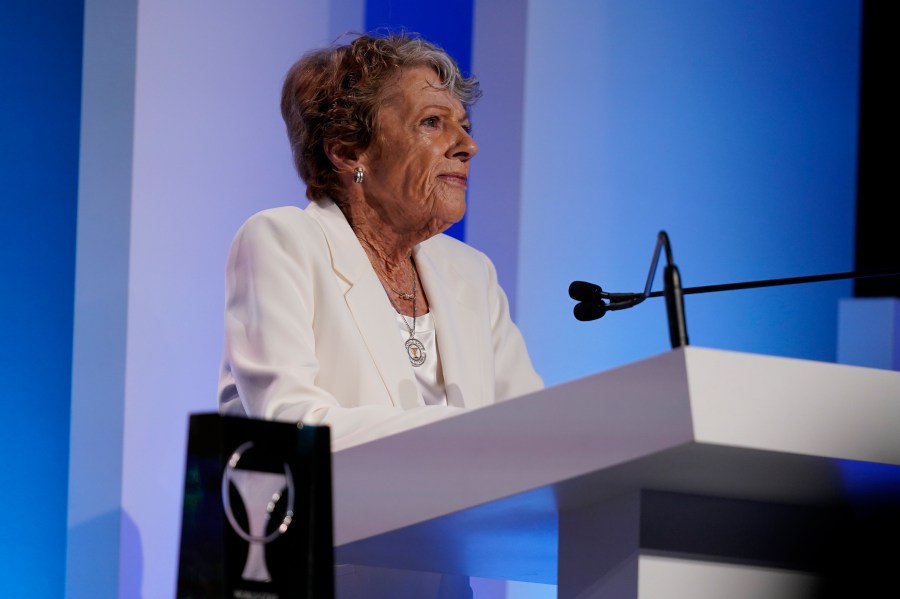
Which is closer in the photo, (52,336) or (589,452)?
(589,452)

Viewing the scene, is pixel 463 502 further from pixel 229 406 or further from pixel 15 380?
pixel 15 380

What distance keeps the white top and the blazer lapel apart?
0.07 meters

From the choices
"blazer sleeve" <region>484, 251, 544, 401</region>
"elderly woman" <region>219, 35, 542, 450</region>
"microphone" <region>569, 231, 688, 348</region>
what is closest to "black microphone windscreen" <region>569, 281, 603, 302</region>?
"microphone" <region>569, 231, 688, 348</region>

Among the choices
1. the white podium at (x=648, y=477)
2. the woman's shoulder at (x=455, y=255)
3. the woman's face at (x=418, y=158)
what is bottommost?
the white podium at (x=648, y=477)

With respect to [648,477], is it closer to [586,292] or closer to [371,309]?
[586,292]

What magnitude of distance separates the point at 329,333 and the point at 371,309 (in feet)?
0.40

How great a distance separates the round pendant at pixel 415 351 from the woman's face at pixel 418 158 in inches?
9.4

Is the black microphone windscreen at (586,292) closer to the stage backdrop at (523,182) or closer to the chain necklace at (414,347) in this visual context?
the chain necklace at (414,347)

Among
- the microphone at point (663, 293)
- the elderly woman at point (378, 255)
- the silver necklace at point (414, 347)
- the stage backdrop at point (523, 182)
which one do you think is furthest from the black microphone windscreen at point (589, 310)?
the stage backdrop at point (523, 182)

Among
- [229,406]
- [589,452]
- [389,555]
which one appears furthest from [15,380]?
[589,452]

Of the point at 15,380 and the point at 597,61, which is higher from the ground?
the point at 597,61

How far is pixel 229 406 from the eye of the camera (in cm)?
205

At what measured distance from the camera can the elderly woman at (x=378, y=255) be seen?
199cm

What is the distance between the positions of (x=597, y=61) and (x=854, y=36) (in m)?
0.99
